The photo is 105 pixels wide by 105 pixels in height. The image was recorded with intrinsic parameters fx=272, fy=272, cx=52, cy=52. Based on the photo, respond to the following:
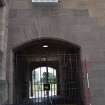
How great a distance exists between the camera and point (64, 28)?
10953 millimetres

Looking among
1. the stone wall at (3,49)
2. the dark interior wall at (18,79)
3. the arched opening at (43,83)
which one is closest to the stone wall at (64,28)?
the stone wall at (3,49)

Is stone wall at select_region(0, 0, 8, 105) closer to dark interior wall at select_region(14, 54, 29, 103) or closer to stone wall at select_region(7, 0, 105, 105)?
stone wall at select_region(7, 0, 105, 105)

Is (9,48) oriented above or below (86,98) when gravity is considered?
above

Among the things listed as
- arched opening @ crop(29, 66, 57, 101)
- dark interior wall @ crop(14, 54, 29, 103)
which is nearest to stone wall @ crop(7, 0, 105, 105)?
dark interior wall @ crop(14, 54, 29, 103)

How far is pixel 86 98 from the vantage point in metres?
10.5

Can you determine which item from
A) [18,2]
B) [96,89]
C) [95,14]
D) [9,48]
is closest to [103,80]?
[96,89]

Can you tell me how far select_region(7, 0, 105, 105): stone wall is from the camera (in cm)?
1073

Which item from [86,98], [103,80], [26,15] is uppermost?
[26,15]

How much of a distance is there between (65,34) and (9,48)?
2.29 meters

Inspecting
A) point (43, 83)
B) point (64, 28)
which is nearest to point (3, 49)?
point (64, 28)

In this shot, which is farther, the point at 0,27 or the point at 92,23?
the point at 92,23

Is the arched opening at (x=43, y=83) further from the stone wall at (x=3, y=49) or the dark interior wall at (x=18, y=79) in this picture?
the stone wall at (x=3, y=49)

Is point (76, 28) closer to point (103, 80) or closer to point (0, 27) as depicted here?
point (103, 80)

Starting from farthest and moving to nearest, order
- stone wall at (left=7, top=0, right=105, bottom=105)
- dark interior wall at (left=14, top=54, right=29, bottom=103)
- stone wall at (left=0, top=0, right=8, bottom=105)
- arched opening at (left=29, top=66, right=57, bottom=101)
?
arched opening at (left=29, top=66, right=57, bottom=101) < dark interior wall at (left=14, top=54, right=29, bottom=103) < stone wall at (left=7, top=0, right=105, bottom=105) < stone wall at (left=0, top=0, right=8, bottom=105)
